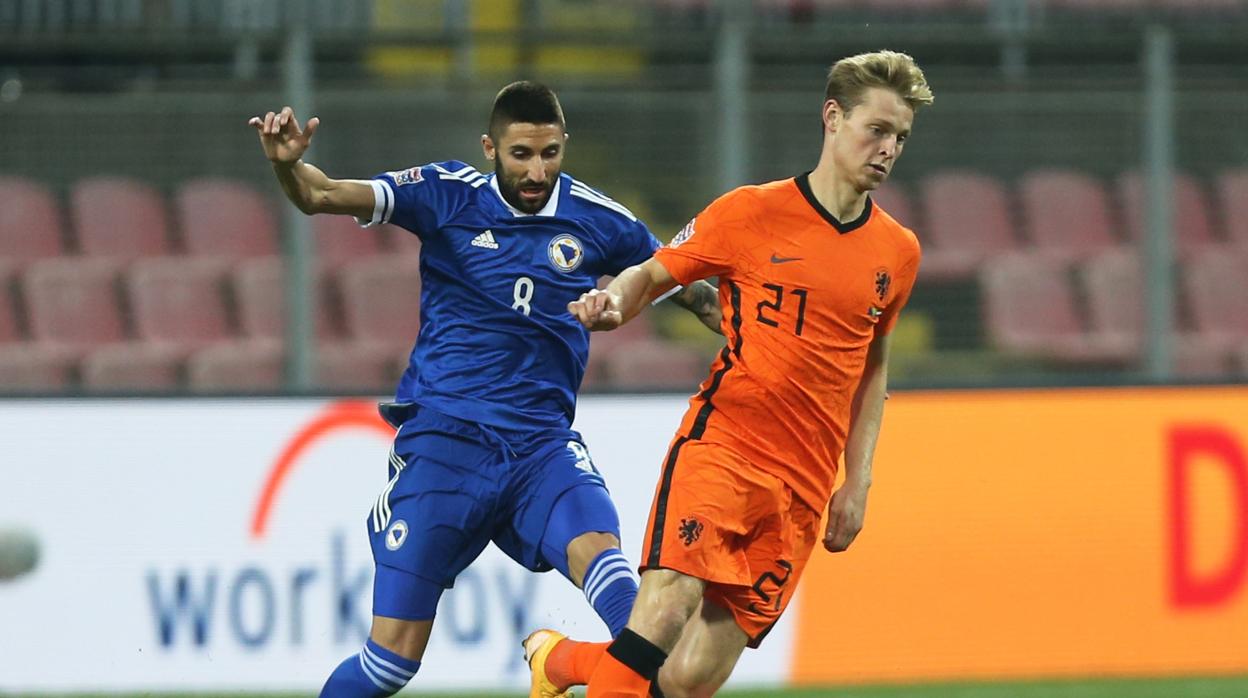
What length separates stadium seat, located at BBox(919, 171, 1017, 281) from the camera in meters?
10.0

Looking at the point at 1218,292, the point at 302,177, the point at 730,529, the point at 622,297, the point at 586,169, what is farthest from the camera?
the point at 1218,292

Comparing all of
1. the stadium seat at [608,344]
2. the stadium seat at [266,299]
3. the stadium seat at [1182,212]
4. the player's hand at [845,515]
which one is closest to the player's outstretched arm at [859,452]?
the player's hand at [845,515]

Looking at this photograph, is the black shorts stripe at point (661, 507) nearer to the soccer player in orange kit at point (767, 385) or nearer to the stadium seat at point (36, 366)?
the soccer player in orange kit at point (767, 385)

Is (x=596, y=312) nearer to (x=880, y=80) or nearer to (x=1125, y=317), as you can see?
(x=880, y=80)

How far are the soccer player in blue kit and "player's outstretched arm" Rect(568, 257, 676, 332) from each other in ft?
1.86

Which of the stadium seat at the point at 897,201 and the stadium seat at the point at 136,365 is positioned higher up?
the stadium seat at the point at 897,201

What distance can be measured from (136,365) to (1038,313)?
4692 millimetres

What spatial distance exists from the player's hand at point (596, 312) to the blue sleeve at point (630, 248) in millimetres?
1037

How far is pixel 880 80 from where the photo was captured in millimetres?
4934

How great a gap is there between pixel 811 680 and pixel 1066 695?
1043 mm

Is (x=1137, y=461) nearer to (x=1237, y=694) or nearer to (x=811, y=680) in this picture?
(x=1237, y=694)

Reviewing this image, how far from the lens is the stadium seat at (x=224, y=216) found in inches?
364

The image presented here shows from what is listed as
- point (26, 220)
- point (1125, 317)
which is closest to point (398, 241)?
point (26, 220)

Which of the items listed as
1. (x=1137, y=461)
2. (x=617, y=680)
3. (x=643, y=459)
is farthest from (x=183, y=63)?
(x=617, y=680)
